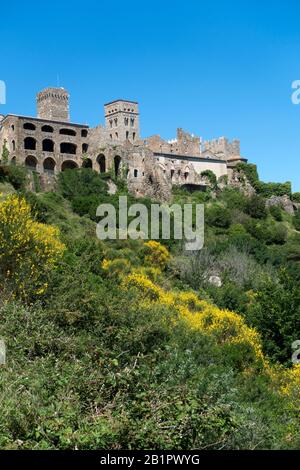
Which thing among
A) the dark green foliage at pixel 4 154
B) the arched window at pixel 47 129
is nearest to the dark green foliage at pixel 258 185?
the arched window at pixel 47 129

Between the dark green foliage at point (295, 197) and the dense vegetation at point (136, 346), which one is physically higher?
the dark green foliage at point (295, 197)

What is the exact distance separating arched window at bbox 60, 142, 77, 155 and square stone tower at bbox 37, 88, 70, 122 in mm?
5615

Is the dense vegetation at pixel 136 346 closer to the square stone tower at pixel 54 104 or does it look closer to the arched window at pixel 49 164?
the arched window at pixel 49 164

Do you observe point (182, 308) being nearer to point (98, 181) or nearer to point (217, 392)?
point (217, 392)

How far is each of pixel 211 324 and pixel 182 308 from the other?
1.70 m

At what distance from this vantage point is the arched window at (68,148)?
64669mm

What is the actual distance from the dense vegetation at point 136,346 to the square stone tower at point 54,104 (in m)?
21.3

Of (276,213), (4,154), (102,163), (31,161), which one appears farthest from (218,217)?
(4,154)

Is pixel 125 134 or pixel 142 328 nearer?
pixel 142 328

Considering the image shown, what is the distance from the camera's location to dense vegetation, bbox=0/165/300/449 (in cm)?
1157

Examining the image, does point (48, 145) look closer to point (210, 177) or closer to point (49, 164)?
point (49, 164)

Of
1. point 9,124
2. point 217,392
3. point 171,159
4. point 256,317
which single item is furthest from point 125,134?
point 217,392

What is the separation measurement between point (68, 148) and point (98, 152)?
277 centimetres

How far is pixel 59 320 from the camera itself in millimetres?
20094
